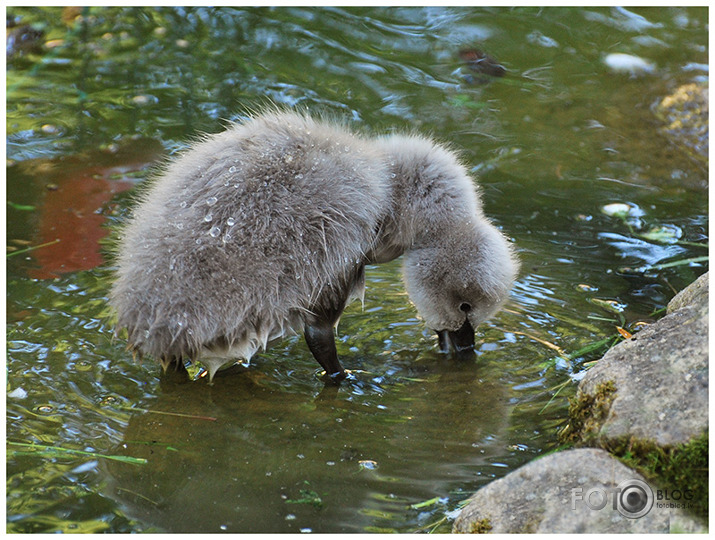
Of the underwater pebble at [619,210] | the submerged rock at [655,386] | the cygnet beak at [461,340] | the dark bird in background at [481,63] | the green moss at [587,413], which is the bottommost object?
the cygnet beak at [461,340]

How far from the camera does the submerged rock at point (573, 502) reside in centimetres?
267

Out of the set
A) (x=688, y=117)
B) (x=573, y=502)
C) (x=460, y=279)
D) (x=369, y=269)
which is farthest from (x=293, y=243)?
(x=688, y=117)

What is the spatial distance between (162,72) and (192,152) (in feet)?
12.0

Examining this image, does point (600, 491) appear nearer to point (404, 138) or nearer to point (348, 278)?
point (348, 278)

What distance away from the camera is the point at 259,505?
3.14 meters

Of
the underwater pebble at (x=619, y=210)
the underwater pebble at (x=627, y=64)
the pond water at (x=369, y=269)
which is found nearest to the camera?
the pond water at (x=369, y=269)

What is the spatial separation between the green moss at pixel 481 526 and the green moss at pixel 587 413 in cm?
57

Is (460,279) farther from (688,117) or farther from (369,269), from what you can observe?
(688,117)

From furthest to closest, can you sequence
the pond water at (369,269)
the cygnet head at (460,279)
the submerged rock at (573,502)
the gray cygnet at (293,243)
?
the cygnet head at (460,279)
the gray cygnet at (293,243)
the pond water at (369,269)
the submerged rock at (573,502)

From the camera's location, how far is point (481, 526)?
2832 millimetres

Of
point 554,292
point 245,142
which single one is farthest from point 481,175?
point 245,142

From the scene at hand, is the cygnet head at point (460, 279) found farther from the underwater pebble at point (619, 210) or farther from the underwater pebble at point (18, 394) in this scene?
the underwater pebble at point (18, 394)

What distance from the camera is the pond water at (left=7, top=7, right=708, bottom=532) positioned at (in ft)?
10.8

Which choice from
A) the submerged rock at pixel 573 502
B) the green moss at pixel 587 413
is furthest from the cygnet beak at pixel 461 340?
the submerged rock at pixel 573 502
